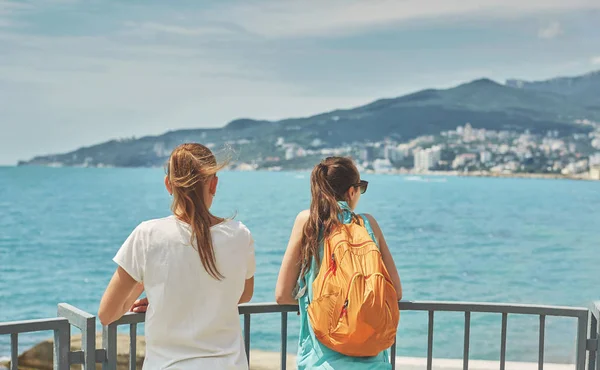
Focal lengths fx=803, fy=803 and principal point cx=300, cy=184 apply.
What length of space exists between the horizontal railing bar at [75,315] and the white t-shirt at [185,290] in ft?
1.23

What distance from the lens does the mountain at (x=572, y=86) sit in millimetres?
111906

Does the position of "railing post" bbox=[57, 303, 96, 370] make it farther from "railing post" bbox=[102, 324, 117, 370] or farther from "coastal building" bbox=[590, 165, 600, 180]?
"coastal building" bbox=[590, 165, 600, 180]

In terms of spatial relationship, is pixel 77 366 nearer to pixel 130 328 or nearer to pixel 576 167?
pixel 130 328

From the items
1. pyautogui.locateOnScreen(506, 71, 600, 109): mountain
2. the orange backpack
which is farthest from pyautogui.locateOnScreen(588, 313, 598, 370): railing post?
pyautogui.locateOnScreen(506, 71, 600, 109): mountain

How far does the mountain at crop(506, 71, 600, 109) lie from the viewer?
4406 inches

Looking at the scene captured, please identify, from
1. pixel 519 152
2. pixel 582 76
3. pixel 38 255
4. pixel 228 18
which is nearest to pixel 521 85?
pixel 582 76

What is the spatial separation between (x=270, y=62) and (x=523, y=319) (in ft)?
298

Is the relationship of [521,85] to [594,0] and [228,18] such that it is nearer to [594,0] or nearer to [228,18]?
[594,0]

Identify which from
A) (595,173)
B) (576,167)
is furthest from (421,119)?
(595,173)

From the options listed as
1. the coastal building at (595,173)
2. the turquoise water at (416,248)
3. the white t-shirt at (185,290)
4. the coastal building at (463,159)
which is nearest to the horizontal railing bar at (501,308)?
the white t-shirt at (185,290)

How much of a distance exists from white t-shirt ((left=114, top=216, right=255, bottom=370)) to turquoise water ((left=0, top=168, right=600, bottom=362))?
19.1 meters

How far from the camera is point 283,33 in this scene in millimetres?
115500

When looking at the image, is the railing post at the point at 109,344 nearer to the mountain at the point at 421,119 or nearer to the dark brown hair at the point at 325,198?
the dark brown hair at the point at 325,198

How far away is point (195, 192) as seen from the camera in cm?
246
